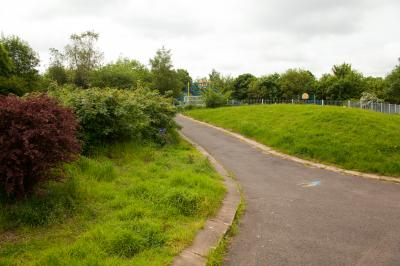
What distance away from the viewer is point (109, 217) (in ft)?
16.5

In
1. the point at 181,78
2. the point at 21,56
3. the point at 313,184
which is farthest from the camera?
the point at 181,78

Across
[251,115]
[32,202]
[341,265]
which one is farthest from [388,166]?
[251,115]

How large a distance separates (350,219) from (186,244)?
301 cm

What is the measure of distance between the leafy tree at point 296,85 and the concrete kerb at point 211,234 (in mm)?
37190

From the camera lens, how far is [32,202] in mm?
5004

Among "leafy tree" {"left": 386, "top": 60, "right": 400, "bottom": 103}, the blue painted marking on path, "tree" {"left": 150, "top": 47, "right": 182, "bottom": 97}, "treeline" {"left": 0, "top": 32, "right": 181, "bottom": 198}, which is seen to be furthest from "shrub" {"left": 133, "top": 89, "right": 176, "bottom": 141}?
"leafy tree" {"left": 386, "top": 60, "right": 400, "bottom": 103}

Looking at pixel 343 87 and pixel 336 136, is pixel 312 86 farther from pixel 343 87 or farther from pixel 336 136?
pixel 336 136

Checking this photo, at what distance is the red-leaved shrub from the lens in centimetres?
457

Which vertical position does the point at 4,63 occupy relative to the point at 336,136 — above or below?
above

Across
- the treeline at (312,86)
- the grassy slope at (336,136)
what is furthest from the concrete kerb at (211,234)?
the treeline at (312,86)

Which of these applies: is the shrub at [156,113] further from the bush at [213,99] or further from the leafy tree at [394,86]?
the leafy tree at [394,86]

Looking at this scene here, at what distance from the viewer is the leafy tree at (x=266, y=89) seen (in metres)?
43.4

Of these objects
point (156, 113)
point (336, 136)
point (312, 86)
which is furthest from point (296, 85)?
point (156, 113)

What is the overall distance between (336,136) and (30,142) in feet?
31.6
